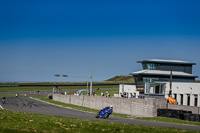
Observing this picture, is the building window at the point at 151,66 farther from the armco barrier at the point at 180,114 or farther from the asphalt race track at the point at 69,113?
the armco barrier at the point at 180,114

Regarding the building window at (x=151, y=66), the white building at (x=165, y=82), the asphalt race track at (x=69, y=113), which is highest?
the building window at (x=151, y=66)

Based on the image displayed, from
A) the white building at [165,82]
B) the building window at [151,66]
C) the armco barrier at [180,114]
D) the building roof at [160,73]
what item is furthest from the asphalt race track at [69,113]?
the building window at [151,66]

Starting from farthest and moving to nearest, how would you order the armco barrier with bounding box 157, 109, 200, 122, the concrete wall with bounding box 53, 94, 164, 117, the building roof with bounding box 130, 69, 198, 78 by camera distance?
the building roof with bounding box 130, 69, 198, 78, the concrete wall with bounding box 53, 94, 164, 117, the armco barrier with bounding box 157, 109, 200, 122

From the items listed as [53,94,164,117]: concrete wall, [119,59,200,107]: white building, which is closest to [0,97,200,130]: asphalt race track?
[53,94,164,117]: concrete wall

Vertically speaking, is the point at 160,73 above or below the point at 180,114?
above

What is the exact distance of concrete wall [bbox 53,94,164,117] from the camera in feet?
129

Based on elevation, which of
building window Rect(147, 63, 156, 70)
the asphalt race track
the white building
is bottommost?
the asphalt race track

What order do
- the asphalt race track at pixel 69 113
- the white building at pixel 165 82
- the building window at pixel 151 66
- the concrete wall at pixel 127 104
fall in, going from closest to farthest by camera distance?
the asphalt race track at pixel 69 113
the concrete wall at pixel 127 104
the white building at pixel 165 82
the building window at pixel 151 66

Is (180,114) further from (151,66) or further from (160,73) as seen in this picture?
(151,66)

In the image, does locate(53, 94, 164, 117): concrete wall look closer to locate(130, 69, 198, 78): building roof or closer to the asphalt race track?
the asphalt race track

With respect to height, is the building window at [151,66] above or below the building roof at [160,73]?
above

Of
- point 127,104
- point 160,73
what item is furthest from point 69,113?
point 160,73

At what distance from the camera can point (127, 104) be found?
47469 mm

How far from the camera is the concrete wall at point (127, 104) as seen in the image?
3934 cm
